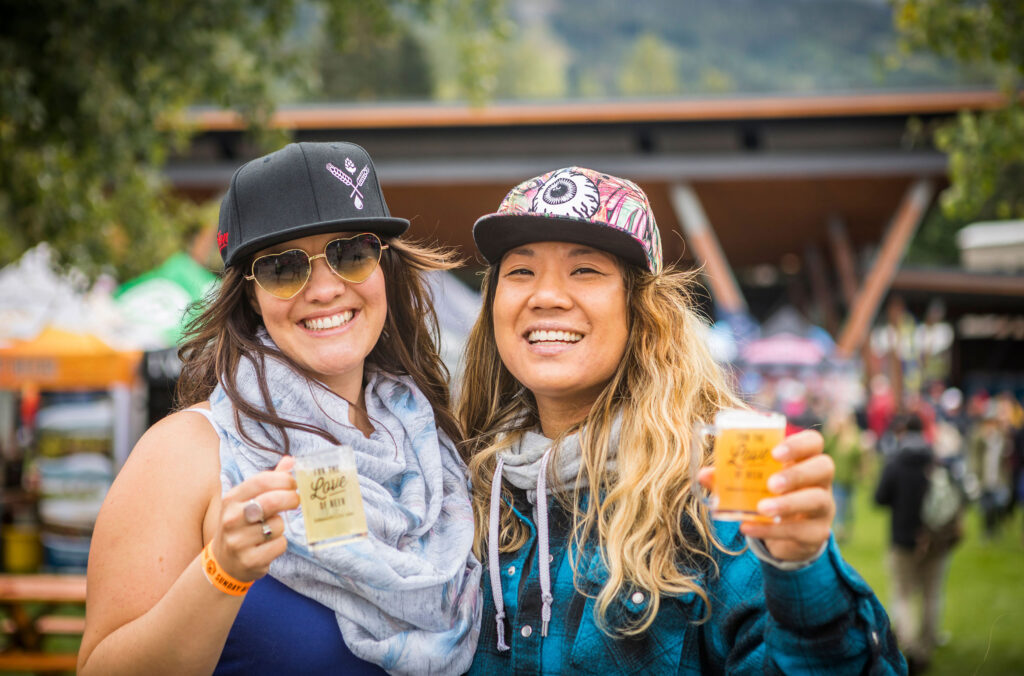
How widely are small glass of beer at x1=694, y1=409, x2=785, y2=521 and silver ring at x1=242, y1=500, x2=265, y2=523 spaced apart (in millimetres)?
999

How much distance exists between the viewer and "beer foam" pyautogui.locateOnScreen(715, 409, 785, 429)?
6.02 feet

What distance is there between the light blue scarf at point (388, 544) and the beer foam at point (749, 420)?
0.94 meters

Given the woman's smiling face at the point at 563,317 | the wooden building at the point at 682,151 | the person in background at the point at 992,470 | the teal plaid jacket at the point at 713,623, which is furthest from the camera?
the wooden building at the point at 682,151

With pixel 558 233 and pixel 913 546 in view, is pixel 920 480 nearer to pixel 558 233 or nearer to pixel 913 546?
pixel 913 546

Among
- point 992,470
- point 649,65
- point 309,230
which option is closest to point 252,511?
point 309,230

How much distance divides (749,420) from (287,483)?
1032 mm

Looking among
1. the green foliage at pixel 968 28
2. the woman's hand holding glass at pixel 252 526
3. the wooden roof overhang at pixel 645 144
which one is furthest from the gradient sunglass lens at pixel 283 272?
the wooden roof overhang at pixel 645 144

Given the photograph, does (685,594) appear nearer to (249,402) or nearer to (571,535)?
(571,535)

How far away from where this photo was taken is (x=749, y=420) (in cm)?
186

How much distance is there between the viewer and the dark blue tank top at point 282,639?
224 centimetres

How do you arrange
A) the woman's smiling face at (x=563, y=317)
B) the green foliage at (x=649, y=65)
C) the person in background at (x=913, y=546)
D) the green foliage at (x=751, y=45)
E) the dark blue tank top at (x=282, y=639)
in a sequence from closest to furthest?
1. the dark blue tank top at (x=282, y=639)
2. the woman's smiling face at (x=563, y=317)
3. the person in background at (x=913, y=546)
4. the green foliage at (x=751, y=45)
5. the green foliage at (x=649, y=65)

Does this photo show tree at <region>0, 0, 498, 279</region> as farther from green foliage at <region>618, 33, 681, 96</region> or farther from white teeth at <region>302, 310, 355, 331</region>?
green foliage at <region>618, 33, 681, 96</region>

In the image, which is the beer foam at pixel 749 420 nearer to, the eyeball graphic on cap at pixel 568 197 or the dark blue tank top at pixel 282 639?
the eyeball graphic on cap at pixel 568 197

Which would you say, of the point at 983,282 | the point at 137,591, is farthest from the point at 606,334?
the point at 983,282
